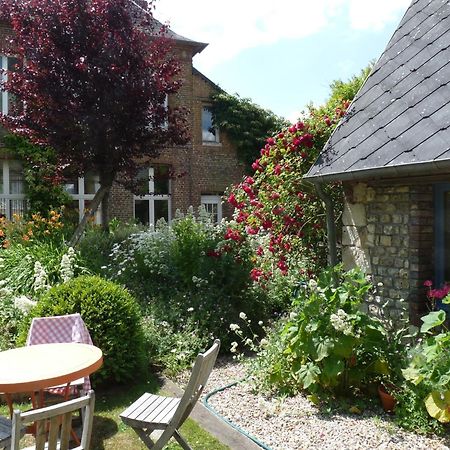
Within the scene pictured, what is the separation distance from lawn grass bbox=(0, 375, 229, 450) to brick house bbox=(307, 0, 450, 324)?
6.81 ft

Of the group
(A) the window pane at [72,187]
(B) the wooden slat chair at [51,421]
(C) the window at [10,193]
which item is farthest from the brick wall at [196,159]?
(B) the wooden slat chair at [51,421]

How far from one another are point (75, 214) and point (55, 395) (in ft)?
36.0

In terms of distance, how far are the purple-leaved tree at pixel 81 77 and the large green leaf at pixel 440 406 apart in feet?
21.6

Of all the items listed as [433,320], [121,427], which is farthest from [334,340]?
[121,427]

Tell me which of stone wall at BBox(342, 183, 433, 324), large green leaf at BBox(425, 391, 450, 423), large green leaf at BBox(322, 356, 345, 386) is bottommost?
large green leaf at BBox(425, 391, 450, 423)

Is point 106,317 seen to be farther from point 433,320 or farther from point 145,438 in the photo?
point 433,320

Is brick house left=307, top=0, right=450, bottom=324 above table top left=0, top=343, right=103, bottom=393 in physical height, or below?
above

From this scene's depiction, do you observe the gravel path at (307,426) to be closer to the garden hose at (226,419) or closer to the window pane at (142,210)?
the garden hose at (226,419)

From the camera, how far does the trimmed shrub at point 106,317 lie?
4.67 meters

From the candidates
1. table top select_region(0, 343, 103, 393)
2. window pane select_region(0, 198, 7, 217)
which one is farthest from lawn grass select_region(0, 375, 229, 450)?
window pane select_region(0, 198, 7, 217)

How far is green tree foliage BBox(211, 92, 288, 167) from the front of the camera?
17.7 metres

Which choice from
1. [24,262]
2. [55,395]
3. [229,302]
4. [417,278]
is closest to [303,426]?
[417,278]

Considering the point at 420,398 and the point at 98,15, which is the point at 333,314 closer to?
the point at 420,398

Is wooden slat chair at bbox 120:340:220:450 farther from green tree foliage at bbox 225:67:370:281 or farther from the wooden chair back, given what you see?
green tree foliage at bbox 225:67:370:281
